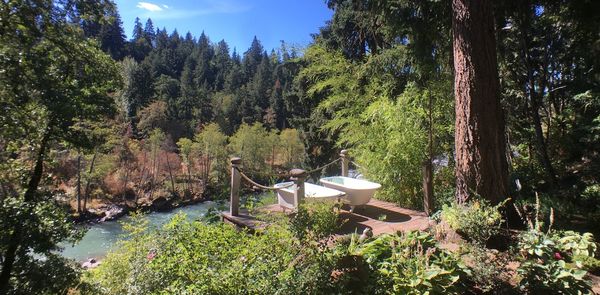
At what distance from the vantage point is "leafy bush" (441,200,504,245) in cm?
291

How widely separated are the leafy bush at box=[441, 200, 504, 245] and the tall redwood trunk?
0.28 meters

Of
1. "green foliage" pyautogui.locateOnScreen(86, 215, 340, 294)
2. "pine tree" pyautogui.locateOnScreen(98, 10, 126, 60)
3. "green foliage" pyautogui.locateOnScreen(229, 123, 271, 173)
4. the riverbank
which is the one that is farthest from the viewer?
"pine tree" pyautogui.locateOnScreen(98, 10, 126, 60)

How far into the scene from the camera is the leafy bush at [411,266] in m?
2.21

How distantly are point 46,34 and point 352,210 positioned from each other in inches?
184

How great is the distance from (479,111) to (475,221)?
1152 millimetres

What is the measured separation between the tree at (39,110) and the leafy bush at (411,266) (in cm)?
295

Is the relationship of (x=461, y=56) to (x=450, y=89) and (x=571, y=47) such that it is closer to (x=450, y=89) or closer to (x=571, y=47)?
(x=450, y=89)

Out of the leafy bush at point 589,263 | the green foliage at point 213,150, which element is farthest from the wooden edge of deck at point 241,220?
the green foliage at point 213,150

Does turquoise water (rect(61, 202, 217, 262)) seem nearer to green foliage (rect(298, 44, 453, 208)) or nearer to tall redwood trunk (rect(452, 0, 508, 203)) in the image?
green foliage (rect(298, 44, 453, 208))

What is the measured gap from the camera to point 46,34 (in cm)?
446

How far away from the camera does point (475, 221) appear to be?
2947 millimetres

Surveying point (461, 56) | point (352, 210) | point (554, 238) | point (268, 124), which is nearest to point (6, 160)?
point (352, 210)

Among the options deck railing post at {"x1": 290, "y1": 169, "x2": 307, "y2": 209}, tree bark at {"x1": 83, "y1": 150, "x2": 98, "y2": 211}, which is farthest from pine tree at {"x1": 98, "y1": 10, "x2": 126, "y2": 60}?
deck railing post at {"x1": 290, "y1": 169, "x2": 307, "y2": 209}

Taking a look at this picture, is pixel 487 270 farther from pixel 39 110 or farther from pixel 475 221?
pixel 39 110
